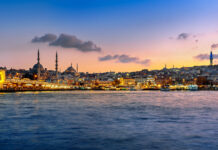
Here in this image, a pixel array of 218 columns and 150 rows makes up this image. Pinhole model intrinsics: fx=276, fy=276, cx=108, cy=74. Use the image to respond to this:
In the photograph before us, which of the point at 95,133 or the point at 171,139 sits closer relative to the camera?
the point at 171,139

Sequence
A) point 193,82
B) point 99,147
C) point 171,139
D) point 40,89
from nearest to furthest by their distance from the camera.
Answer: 1. point 99,147
2. point 171,139
3. point 40,89
4. point 193,82

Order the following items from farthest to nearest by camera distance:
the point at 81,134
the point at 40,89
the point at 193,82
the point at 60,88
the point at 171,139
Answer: the point at 193,82 → the point at 60,88 → the point at 40,89 → the point at 81,134 → the point at 171,139

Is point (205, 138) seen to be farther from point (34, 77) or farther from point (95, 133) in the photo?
point (34, 77)

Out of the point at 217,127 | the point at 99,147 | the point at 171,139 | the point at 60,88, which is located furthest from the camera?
the point at 60,88

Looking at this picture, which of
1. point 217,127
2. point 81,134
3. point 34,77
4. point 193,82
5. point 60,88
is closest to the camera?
point 81,134

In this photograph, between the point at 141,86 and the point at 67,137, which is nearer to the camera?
the point at 67,137

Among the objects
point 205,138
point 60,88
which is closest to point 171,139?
point 205,138

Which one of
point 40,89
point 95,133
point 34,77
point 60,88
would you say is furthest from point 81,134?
point 34,77

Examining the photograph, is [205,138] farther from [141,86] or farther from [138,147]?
[141,86]

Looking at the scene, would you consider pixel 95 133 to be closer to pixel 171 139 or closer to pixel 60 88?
pixel 171 139
